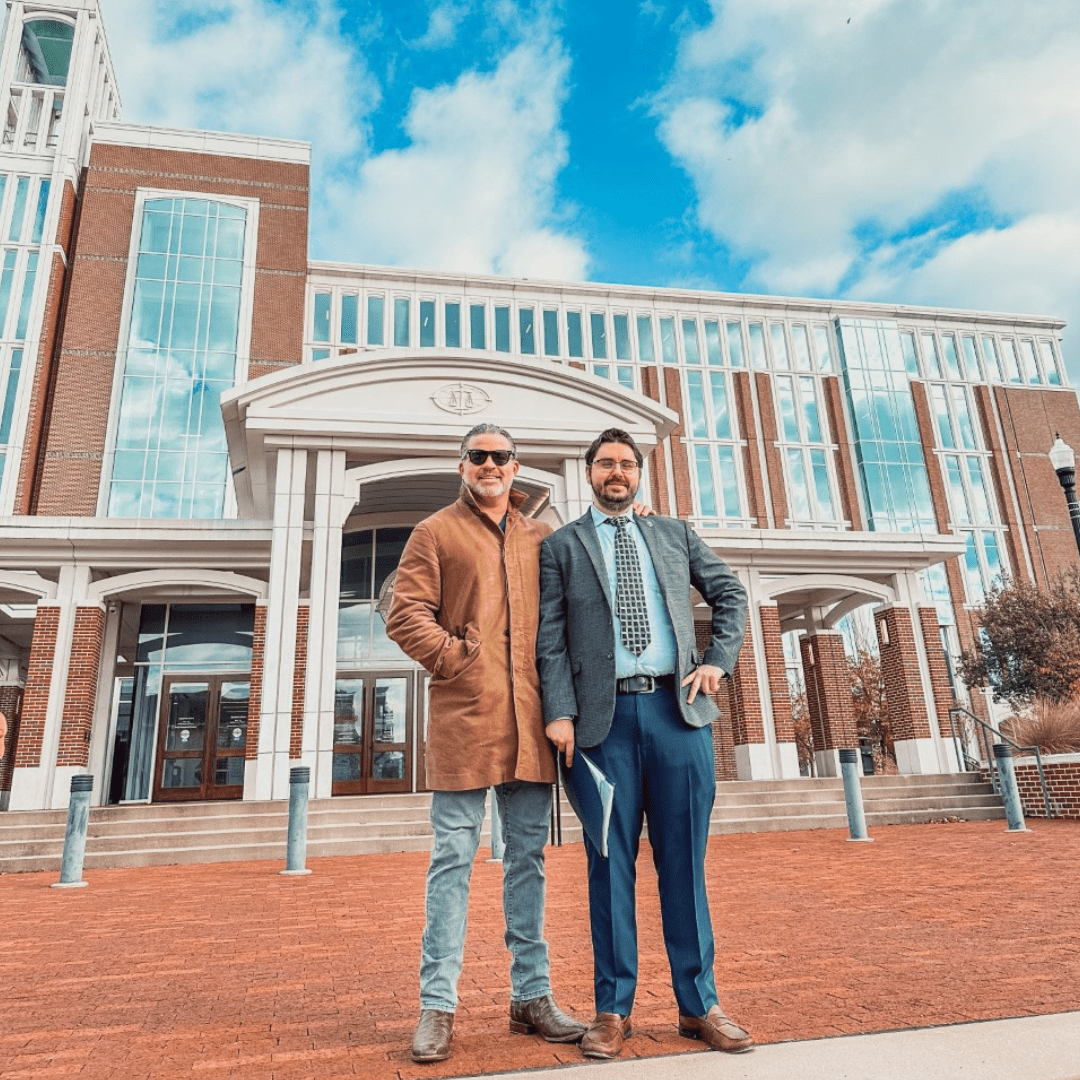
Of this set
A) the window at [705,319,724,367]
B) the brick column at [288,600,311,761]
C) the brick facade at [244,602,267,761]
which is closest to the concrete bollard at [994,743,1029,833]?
the brick column at [288,600,311,761]

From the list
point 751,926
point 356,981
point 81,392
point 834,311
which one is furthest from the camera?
point 834,311

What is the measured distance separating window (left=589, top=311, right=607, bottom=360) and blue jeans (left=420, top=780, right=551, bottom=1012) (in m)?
36.9

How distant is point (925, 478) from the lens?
39.6 meters

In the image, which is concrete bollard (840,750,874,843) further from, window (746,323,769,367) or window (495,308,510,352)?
window (746,323,769,367)

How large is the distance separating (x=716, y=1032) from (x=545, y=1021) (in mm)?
559

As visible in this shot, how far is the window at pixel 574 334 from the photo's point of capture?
3859 cm

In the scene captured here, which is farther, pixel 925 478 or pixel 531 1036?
pixel 925 478

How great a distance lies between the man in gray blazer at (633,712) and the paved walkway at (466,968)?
235mm

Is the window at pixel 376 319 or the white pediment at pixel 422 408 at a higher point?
the window at pixel 376 319

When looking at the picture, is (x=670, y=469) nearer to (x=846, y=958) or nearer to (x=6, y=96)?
(x=6, y=96)

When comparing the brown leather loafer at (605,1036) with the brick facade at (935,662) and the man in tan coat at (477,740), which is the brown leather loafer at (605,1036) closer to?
the man in tan coat at (477,740)

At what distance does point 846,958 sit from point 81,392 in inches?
1289

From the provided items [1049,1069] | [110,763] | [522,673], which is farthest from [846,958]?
[110,763]

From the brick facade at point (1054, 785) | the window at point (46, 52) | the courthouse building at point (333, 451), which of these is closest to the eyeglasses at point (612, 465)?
the courthouse building at point (333, 451)
